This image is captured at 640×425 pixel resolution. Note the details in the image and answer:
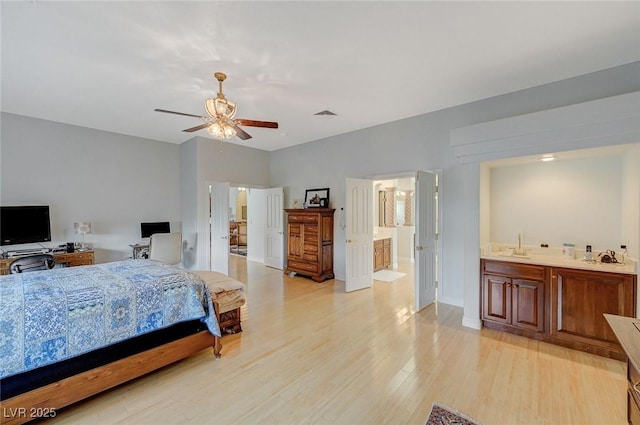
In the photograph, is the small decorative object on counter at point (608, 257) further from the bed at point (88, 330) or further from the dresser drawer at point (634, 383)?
the bed at point (88, 330)

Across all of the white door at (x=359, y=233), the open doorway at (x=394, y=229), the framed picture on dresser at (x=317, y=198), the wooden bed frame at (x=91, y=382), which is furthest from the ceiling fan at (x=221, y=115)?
the framed picture on dresser at (x=317, y=198)

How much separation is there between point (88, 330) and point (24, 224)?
3.81 m

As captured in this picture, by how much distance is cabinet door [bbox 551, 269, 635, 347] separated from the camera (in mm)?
2600

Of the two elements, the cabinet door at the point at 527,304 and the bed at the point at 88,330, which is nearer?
the bed at the point at 88,330

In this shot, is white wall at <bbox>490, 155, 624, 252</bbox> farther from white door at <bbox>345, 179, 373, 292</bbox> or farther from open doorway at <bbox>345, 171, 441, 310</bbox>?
white door at <bbox>345, 179, 373, 292</bbox>

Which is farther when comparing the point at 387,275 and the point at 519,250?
the point at 387,275

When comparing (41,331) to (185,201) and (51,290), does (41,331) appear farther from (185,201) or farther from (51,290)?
(185,201)

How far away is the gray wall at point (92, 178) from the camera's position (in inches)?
172

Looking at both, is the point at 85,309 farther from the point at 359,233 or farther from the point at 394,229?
the point at 394,229

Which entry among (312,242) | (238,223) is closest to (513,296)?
(312,242)

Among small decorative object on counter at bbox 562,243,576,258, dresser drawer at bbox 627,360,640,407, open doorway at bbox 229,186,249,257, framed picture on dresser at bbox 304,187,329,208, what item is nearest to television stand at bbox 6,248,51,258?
framed picture on dresser at bbox 304,187,329,208

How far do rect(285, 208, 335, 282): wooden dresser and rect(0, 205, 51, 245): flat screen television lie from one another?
4202mm

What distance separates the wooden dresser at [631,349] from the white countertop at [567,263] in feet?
3.97

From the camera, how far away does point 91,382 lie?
198cm
